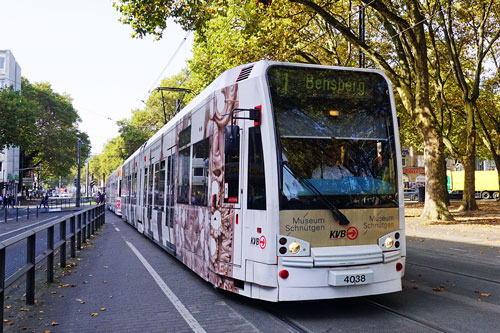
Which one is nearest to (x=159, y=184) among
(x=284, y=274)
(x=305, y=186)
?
(x=305, y=186)

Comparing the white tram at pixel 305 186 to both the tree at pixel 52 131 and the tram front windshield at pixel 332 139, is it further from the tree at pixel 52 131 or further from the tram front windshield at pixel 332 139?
the tree at pixel 52 131

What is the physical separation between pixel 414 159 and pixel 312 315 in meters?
68.1

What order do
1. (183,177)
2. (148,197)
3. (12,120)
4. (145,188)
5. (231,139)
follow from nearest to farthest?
(231,139)
(183,177)
(148,197)
(145,188)
(12,120)

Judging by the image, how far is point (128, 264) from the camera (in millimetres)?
9875

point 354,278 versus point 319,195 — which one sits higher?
point 319,195

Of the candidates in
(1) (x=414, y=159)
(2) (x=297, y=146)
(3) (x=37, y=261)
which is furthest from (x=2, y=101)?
(1) (x=414, y=159)

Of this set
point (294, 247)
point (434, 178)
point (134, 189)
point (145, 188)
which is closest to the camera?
point (294, 247)

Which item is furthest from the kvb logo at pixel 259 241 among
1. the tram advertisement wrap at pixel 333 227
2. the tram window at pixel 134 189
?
the tram window at pixel 134 189

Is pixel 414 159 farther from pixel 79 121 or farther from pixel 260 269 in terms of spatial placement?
pixel 260 269

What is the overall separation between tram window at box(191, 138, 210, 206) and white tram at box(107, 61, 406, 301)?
0.35 m

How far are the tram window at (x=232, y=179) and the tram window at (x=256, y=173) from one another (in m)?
0.25

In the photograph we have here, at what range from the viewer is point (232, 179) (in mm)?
6336

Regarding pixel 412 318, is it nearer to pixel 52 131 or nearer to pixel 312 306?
pixel 312 306

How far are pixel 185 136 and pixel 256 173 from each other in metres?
3.37
